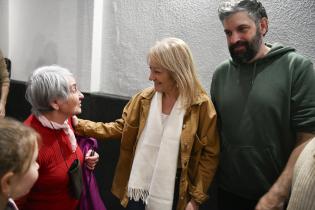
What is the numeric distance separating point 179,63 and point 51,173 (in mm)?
801

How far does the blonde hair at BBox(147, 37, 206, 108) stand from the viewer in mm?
1635

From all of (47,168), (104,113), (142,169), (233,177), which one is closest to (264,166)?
(233,177)

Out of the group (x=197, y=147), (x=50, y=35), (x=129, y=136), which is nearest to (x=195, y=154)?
(x=197, y=147)

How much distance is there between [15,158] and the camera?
0.97 m

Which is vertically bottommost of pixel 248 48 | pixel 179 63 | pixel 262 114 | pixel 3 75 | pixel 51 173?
pixel 51 173

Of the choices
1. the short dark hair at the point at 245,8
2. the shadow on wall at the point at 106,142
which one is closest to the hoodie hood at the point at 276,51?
the short dark hair at the point at 245,8

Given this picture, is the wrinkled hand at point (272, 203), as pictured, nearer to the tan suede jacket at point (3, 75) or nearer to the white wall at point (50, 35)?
the white wall at point (50, 35)

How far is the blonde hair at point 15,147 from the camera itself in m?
0.95

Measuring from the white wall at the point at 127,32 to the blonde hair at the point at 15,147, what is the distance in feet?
4.85

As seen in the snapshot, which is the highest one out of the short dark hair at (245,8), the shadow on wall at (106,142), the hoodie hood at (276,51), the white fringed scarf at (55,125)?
the short dark hair at (245,8)

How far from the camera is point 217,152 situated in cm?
168

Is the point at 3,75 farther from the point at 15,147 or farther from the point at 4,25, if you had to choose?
the point at 15,147

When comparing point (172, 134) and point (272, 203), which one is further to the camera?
point (172, 134)

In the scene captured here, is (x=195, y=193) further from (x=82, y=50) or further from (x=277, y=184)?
(x=82, y=50)
